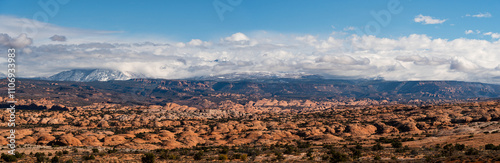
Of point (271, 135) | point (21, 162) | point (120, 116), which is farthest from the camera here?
point (120, 116)

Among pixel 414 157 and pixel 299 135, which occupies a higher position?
pixel 414 157

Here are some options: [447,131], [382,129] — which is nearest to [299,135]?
[382,129]

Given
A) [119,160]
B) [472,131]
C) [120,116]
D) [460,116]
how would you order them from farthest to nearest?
[120,116] → [460,116] → [472,131] → [119,160]

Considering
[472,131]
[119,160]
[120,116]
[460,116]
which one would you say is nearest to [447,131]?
[472,131]

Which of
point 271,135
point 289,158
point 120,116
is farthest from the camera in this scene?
point 120,116

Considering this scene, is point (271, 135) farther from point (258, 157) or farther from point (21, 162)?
point (21, 162)

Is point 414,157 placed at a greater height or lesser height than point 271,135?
greater

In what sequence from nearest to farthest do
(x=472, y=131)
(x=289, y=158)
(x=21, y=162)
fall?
(x=21, y=162)
(x=289, y=158)
(x=472, y=131)

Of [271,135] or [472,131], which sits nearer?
[472,131]

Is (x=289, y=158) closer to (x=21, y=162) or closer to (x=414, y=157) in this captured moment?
(x=414, y=157)
